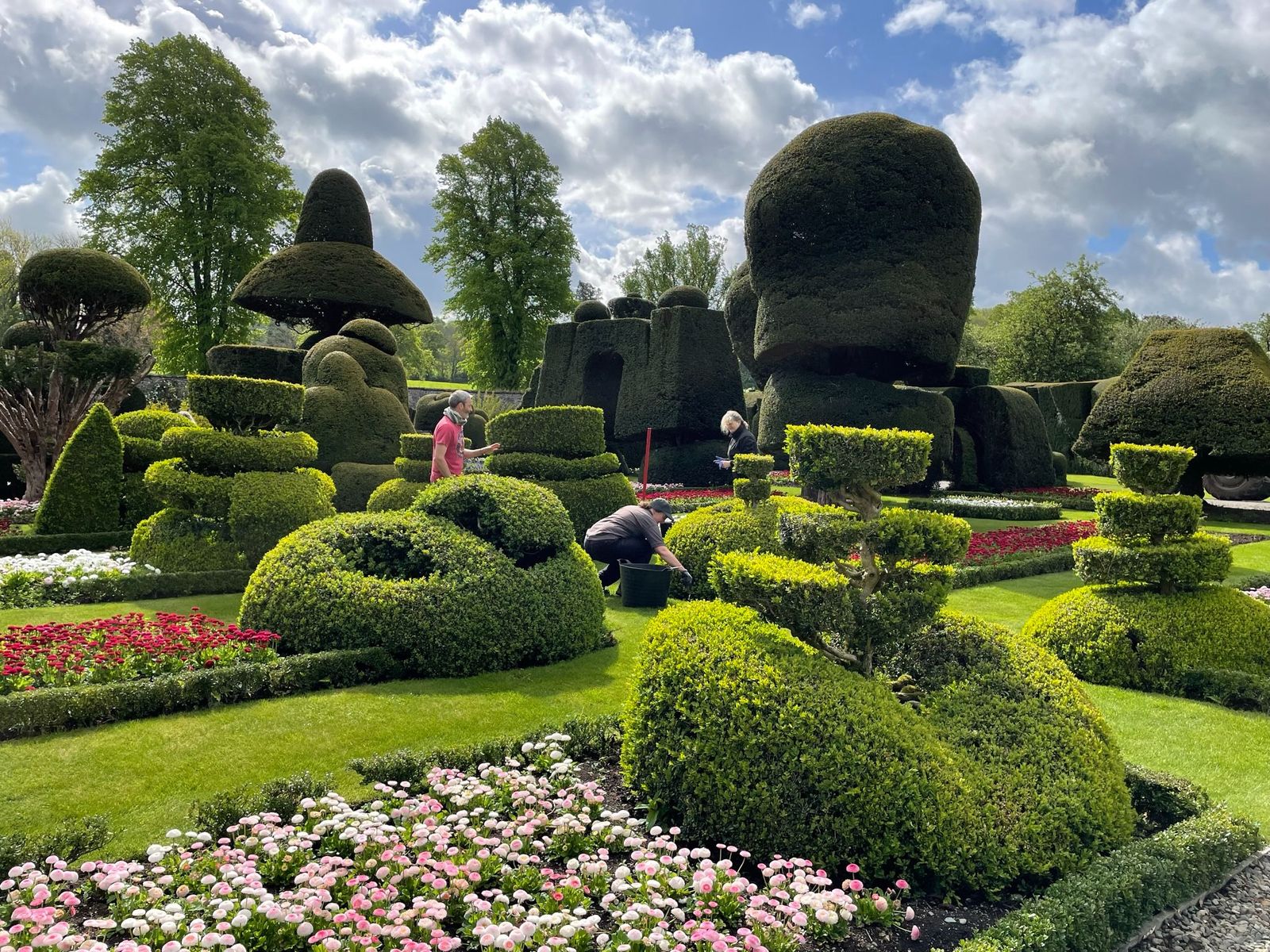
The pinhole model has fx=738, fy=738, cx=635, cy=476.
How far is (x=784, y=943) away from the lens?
2.72 m

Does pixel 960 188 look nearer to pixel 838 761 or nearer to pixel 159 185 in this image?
pixel 838 761

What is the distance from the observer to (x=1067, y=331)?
39906mm

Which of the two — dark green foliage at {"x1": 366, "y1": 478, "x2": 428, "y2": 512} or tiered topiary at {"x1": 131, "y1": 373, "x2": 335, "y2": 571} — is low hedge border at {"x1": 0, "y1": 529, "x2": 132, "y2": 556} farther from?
dark green foliage at {"x1": 366, "y1": 478, "x2": 428, "y2": 512}

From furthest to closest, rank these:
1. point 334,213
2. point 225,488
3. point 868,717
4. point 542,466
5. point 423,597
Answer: point 334,213
point 542,466
point 225,488
point 423,597
point 868,717

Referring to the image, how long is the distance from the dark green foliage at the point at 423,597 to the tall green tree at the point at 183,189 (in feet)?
91.1

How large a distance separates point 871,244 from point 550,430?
31.2 feet

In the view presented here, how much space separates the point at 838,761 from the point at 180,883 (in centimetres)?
279

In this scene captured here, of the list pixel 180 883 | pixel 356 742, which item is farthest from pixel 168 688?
pixel 180 883

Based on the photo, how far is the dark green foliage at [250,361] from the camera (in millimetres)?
19312

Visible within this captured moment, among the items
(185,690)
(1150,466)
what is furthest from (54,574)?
(1150,466)

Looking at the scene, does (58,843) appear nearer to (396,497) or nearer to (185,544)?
(185,544)

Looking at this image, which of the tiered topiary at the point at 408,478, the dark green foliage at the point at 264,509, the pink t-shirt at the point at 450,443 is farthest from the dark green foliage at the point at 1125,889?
the tiered topiary at the point at 408,478

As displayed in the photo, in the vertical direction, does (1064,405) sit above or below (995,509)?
above

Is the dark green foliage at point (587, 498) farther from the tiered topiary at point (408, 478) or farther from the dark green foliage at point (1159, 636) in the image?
the dark green foliage at point (1159, 636)
